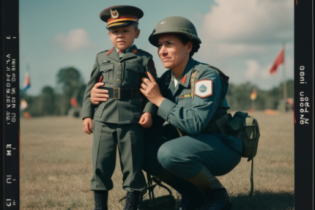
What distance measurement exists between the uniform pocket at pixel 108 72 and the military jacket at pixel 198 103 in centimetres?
52

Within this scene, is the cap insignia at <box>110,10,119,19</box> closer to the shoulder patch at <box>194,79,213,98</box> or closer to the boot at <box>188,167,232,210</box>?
the shoulder patch at <box>194,79,213,98</box>

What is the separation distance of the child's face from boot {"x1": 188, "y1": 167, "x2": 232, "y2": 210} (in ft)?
4.03

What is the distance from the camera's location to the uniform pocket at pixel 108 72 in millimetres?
2922

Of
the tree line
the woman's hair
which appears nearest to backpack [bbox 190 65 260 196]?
the woman's hair

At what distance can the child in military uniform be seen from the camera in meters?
2.82

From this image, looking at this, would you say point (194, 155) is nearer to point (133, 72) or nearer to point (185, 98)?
point (185, 98)

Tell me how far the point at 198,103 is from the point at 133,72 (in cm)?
63

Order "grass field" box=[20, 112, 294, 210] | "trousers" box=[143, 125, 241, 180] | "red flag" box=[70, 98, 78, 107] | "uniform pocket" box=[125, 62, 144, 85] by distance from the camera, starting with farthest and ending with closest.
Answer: "red flag" box=[70, 98, 78, 107], "grass field" box=[20, 112, 294, 210], "uniform pocket" box=[125, 62, 144, 85], "trousers" box=[143, 125, 241, 180]

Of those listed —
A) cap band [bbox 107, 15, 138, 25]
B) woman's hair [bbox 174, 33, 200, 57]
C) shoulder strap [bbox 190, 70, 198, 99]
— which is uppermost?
cap band [bbox 107, 15, 138, 25]

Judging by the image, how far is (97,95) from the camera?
9.59 ft
